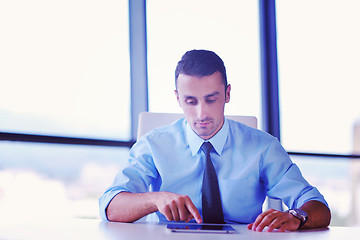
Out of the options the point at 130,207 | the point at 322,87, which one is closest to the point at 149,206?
the point at 130,207

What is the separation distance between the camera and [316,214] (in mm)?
1104

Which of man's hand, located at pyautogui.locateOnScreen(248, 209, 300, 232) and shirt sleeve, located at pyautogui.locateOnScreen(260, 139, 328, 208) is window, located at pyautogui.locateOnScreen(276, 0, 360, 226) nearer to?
shirt sleeve, located at pyautogui.locateOnScreen(260, 139, 328, 208)

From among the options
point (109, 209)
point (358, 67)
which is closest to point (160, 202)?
point (109, 209)

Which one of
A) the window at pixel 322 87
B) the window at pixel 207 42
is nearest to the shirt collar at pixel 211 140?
the window at pixel 207 42

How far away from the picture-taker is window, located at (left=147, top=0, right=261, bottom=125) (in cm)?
260

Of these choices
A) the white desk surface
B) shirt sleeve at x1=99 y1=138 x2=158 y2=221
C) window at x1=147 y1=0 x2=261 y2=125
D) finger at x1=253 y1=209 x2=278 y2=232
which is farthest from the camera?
window at x1=147 y1=0 x2=261 y2=125

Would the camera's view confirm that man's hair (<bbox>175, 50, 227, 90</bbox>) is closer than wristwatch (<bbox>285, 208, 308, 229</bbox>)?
No

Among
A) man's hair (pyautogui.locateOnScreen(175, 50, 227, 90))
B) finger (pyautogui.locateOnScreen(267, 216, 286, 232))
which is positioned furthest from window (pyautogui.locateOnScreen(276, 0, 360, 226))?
finger (pyautogui.locateOnScreen(267, 216, 286, 232))

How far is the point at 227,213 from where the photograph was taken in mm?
1363

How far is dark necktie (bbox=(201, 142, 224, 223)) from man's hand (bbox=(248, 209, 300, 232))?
0.28m

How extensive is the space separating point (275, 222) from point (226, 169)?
0.46 metres

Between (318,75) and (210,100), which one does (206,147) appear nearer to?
(210,100)

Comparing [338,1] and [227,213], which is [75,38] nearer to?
[227,213]

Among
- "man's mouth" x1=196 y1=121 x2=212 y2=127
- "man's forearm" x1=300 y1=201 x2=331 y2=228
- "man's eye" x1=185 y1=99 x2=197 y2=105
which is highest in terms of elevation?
"man's eye" x1=185 y1=99 x2=197 y2=105
